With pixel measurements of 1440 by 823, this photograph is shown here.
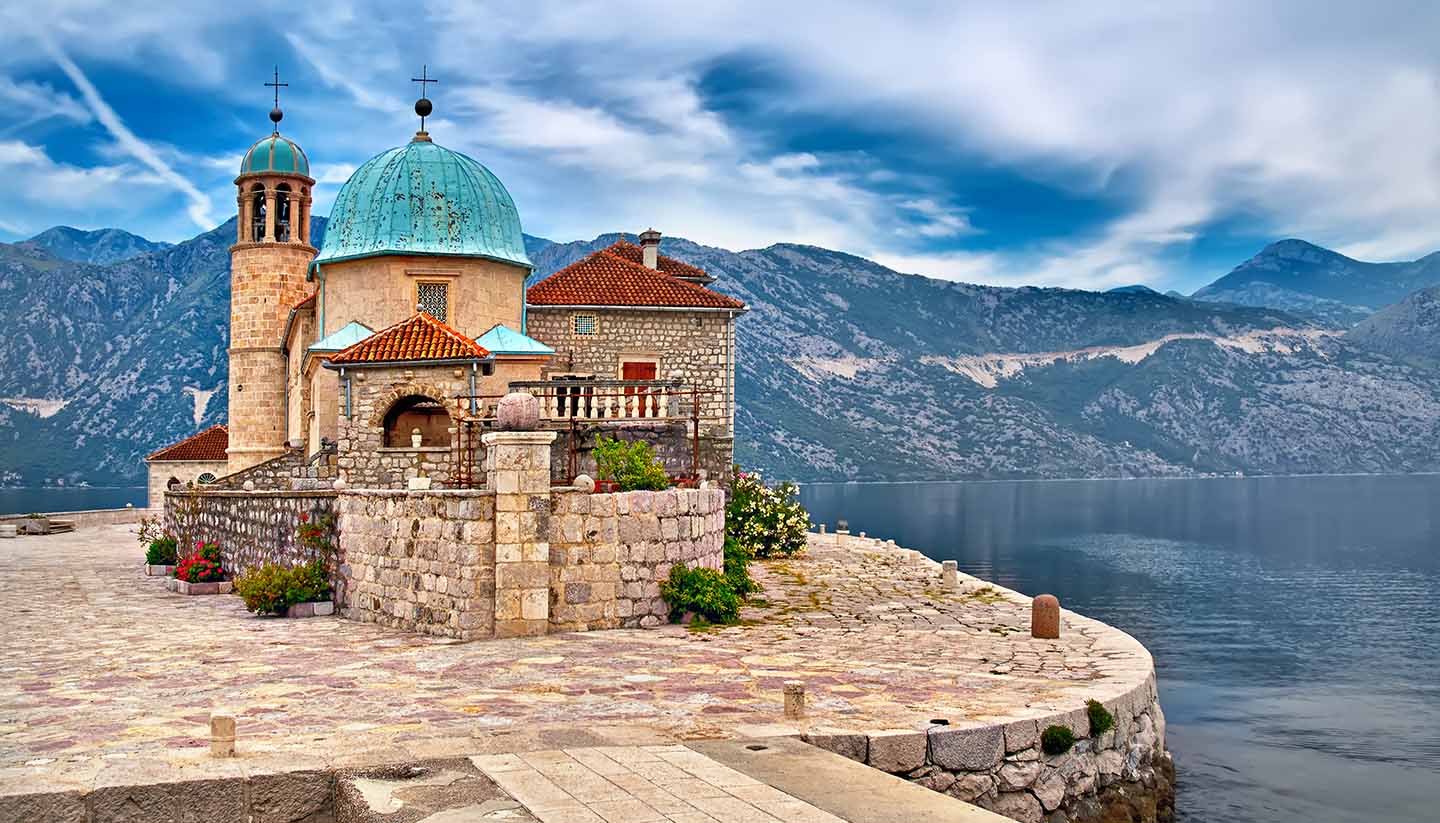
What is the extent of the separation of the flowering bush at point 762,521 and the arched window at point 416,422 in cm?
879

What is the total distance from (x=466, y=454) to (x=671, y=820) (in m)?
18.5

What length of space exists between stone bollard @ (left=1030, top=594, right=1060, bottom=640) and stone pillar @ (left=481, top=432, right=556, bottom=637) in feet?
24.7

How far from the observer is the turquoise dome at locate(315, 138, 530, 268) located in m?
32.1

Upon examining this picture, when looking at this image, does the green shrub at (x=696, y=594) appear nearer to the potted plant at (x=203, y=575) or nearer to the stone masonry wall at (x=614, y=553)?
the stone masonry wall at (x=614, y=553)

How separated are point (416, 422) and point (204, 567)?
5644 mm

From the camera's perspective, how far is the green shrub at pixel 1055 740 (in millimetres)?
12477

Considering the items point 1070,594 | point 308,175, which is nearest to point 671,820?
point 308,175

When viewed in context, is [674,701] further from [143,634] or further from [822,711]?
[143,634]

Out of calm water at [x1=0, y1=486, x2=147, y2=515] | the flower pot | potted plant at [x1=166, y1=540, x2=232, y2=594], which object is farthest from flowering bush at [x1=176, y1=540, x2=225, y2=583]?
calm water at [x1=0, y1=486, x2=147, y2=515]

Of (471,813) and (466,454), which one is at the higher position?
(466,454)

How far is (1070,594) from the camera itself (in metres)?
53.0

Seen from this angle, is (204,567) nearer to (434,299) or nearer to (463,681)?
(434,299)

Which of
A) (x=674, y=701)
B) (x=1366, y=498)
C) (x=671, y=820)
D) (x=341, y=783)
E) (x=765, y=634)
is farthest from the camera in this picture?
(x=1366, y=498)

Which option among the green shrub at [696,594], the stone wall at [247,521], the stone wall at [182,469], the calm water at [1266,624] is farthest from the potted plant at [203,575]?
the stone wall at [182,469]
